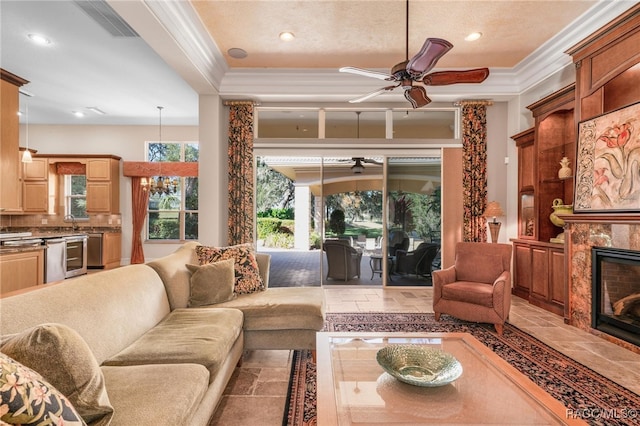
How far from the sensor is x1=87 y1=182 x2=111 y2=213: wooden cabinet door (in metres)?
7.32

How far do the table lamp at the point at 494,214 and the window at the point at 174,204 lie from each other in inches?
253

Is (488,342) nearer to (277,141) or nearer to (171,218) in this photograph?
(277,141)

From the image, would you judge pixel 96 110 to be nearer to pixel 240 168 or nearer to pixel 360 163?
pixel 240 168

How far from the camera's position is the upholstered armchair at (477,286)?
3422 millimetres

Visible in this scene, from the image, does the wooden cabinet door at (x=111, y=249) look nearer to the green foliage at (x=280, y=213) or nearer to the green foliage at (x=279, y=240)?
the green foliage at (x=279, y=240)

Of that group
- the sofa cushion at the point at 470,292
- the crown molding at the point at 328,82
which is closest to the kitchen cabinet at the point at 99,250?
the crown molding at the point at 328,82

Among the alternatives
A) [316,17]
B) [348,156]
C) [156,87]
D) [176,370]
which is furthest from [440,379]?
[156,87]

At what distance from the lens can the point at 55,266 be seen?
573cm

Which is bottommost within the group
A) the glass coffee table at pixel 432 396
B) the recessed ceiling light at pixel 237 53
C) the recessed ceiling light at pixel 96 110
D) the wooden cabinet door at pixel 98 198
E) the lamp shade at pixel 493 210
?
the glass coffee table at pixel 432 396

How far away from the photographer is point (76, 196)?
764 cm

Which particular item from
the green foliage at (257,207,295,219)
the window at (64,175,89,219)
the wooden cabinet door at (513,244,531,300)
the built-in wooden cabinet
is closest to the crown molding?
the built-in wooden cabinet

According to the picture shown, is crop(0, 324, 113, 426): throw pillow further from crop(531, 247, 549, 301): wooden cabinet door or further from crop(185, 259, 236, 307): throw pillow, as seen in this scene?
crop(531, 247, 549, 301): wooden cabinet door

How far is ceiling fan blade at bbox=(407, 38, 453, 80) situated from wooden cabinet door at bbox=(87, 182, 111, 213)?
286 inches

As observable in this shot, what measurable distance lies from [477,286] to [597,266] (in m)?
1.17
